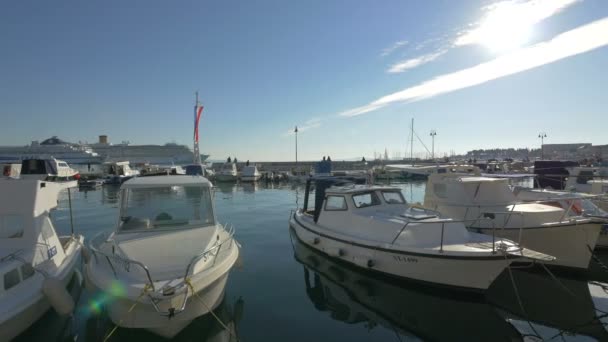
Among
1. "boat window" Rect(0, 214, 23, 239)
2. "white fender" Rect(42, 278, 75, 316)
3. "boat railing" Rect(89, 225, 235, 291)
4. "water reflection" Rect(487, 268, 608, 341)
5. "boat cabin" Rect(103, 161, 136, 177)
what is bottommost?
"water reflection" Rect(487, 268, 608, 341)

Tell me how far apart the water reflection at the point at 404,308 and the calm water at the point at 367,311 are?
0.02m

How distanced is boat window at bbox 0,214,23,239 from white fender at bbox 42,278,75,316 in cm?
161

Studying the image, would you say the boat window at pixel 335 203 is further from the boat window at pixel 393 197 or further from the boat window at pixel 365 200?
the boat window at pixel 393 197

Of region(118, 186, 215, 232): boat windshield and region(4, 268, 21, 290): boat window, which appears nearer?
region(4, 268, 21, 290): boat window

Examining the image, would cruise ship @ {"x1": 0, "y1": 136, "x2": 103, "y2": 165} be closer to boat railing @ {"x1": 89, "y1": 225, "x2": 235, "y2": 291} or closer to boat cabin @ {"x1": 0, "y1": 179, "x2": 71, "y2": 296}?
boat cabin @ {"x1": 0, "y1": 179, "x2": 71, "y2": 296}

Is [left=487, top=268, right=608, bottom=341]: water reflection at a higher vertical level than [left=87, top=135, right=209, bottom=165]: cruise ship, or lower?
lower

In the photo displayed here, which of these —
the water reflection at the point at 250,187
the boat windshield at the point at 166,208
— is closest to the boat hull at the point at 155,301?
the boat windshield at the point at 166,208

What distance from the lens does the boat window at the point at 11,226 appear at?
258 inches

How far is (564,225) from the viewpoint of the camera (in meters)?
9.32

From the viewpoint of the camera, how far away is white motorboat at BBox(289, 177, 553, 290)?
24.6ft

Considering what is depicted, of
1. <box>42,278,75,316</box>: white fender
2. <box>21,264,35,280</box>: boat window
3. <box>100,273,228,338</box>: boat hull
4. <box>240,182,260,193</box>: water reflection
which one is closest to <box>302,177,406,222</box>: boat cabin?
<box>100,273,228,338</box>: boat hull

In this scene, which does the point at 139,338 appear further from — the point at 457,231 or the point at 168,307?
the point at 457,231

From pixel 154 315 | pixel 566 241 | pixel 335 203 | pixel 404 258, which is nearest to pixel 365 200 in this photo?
pixel 335 203

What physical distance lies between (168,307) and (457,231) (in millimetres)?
7427
